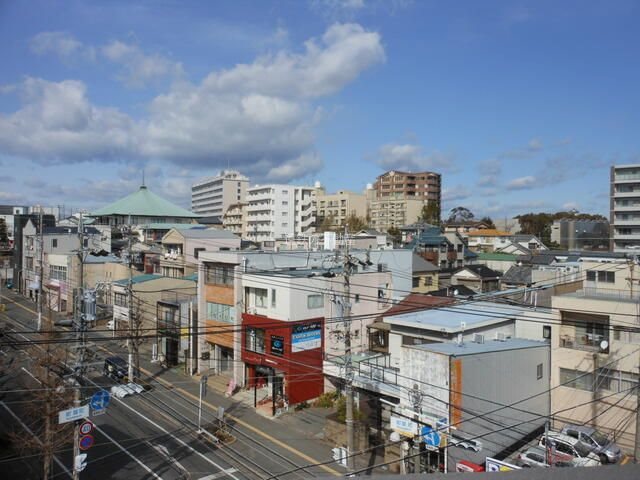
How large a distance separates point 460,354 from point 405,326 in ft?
14.7

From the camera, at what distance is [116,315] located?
36219 mm

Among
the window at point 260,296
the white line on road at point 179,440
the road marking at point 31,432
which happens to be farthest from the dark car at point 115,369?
the window at point 260,296

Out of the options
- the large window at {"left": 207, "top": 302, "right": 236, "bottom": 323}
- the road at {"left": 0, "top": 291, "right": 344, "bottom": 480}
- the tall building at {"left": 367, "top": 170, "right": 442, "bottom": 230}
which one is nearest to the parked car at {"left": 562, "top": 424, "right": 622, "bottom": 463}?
the road at {"left": 0, "top": 291, "right": 344, "bottom": 480}

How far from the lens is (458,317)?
20.1 metres

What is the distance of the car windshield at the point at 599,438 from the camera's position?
51.9 ft

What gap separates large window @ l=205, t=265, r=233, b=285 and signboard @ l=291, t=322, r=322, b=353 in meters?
5.11

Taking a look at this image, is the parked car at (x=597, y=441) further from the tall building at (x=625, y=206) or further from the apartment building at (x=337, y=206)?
the apartment building at (x=337, y=206)

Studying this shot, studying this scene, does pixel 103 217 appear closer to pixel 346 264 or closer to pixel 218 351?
pixel 218 351

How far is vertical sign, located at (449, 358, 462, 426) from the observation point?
15.1 metres

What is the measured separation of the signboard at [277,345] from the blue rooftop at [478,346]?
8013 millimetres

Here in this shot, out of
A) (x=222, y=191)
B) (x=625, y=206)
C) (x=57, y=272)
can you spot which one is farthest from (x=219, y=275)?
(x=222, y=191)

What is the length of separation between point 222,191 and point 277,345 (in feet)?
288

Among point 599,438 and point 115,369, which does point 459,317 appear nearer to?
point 599,438

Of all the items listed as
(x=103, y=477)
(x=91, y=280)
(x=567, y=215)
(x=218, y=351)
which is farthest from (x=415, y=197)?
(x=103, y=477)
